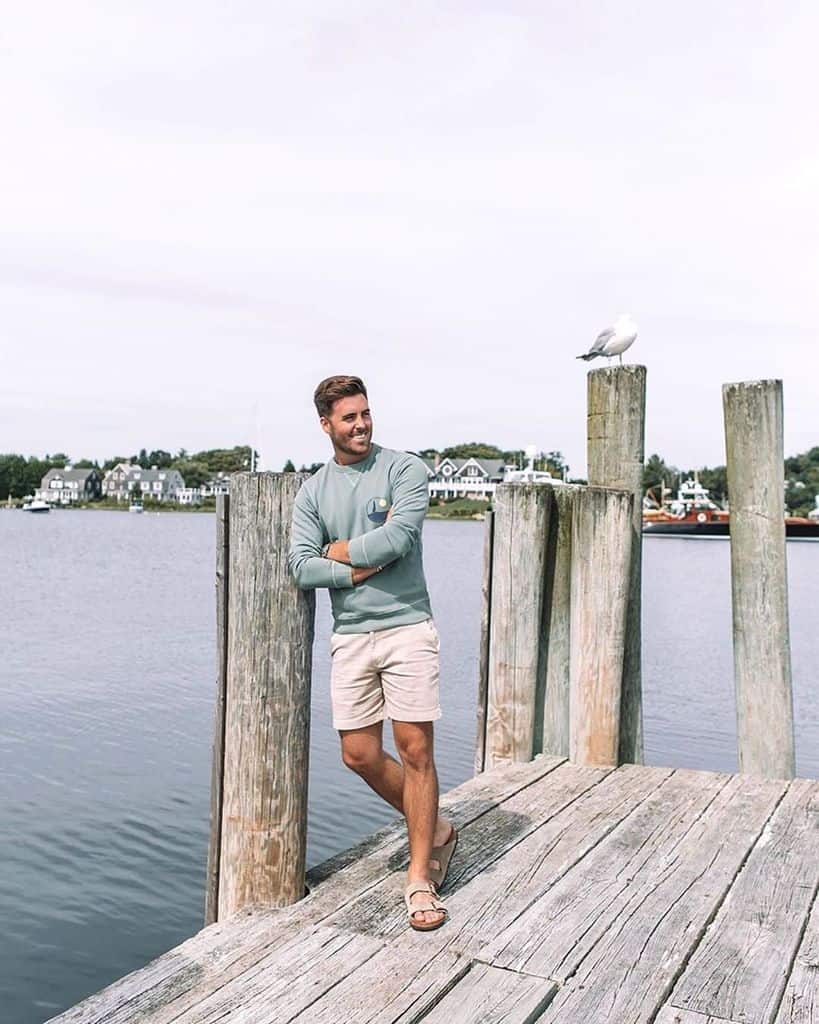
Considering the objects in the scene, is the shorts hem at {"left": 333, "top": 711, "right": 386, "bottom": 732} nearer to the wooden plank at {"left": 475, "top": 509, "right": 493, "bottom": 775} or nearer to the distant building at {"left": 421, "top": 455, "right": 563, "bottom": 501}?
the wooden plank at {"left": 475, "top": 509, "right": 493, "bottom": 775}

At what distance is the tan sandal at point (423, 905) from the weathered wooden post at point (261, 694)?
460mm

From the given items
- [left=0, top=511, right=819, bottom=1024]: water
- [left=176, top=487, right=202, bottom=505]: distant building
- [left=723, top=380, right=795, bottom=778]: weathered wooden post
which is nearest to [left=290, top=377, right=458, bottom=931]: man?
[left=723, top=380, right=795, bottom=778]: weathered wooden post

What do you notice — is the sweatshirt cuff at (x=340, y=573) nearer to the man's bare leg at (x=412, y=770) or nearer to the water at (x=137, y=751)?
the man's bare leg at (x=412, y=770)

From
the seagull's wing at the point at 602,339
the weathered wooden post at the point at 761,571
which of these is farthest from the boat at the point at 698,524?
the weathered wooden post at the point at 761,571

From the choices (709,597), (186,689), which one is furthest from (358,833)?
(709,597)

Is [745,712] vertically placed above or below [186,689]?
above

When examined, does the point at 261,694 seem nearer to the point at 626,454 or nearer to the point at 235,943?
the point at 235,943

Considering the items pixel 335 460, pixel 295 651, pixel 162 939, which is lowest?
pixel 162 939

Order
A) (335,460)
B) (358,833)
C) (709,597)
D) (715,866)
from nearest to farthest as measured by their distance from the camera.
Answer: (335,460), (715,866), (358,833), (709,597)

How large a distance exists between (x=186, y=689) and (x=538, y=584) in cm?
1005

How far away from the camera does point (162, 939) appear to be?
671 centimetres

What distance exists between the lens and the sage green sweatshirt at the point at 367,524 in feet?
12.4

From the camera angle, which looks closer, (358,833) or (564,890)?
(564,890)

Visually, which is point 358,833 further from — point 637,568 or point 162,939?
point 637,568
